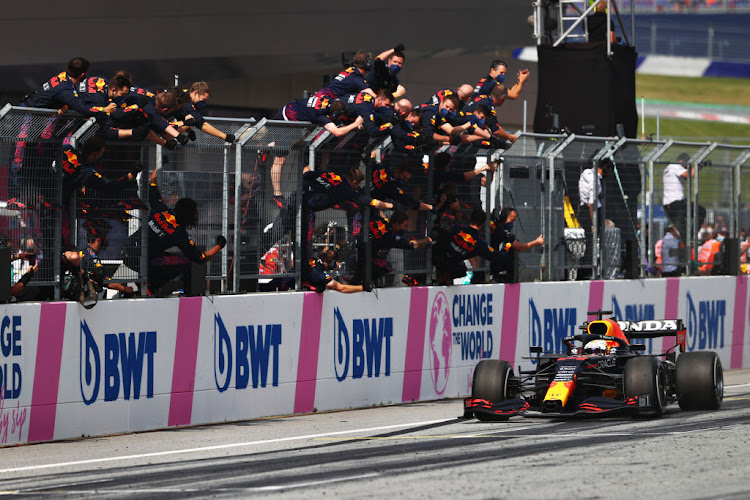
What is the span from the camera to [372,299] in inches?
575

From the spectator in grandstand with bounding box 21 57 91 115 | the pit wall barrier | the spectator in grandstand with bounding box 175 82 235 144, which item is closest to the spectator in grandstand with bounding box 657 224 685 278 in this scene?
the pit wall barrier

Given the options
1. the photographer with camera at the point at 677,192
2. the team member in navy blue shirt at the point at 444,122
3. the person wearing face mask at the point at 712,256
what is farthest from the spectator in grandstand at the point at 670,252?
the team member in navy blue shirt at the point at 444,122

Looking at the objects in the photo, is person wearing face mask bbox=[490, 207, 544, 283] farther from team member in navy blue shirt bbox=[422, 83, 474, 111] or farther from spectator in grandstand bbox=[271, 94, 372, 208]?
spectator in grandstand bbox=[271, 94, 372, 208]

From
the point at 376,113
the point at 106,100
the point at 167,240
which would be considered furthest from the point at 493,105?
the point at 106,100

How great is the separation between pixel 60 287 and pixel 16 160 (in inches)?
47.6

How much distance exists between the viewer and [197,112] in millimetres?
12836

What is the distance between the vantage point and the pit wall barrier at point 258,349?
1142 centimetres

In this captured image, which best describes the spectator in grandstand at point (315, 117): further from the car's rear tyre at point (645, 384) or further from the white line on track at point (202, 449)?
the car's rear tyre at point (645, 384)

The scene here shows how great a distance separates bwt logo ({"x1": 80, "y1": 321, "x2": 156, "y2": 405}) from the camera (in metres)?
11.7

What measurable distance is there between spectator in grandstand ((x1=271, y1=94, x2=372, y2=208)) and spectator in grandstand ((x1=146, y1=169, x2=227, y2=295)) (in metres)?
1.14

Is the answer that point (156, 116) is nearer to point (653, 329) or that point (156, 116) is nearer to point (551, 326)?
point (653, 329)

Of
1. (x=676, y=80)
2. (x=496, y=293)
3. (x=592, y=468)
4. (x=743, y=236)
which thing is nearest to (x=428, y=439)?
(x=592, y=468)

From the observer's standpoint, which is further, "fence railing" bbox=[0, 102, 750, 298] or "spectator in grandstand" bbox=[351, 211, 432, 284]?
"spectator in grandstand" bbox=[351, 211, 432, 284]

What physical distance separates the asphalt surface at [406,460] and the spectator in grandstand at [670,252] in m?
6.09
